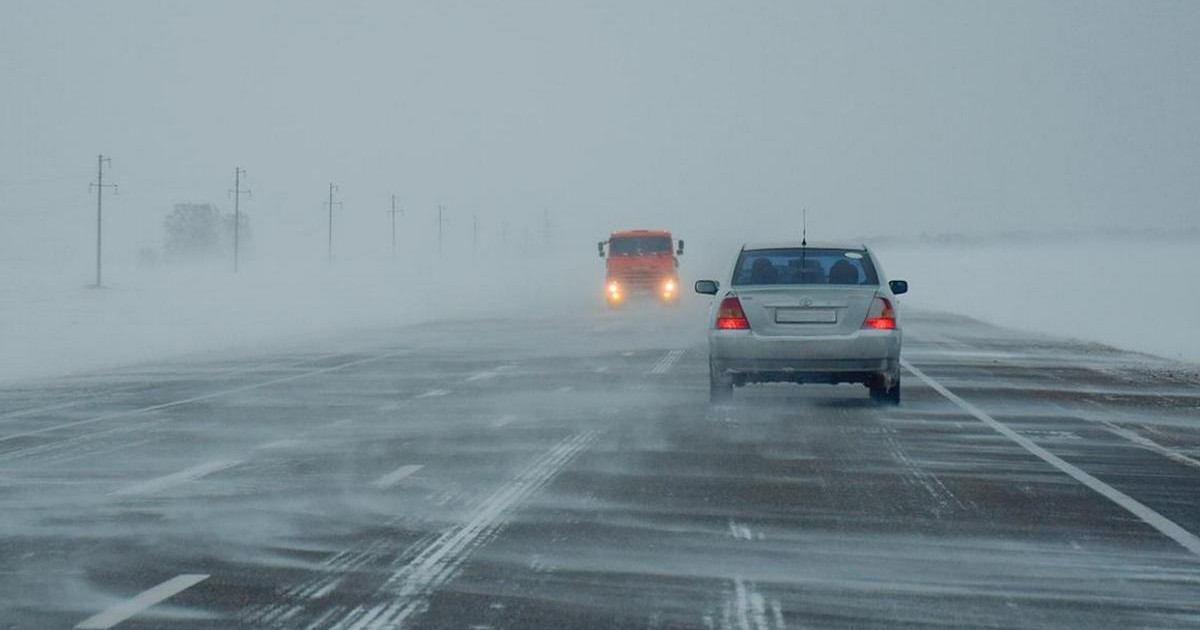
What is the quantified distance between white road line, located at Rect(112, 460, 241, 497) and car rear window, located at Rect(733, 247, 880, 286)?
669 centimetres

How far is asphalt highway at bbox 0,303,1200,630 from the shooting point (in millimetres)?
7426

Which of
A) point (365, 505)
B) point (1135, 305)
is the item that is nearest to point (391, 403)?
point (365, 505)

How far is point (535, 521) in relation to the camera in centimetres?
986

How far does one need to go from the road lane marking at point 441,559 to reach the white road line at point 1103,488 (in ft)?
12.4

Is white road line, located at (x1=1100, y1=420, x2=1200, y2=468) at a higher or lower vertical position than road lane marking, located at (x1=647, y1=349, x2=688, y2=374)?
lower

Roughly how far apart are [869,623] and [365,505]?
4.39m

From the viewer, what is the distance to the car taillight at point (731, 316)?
17.2 m

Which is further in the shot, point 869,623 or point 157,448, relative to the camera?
point 157,448

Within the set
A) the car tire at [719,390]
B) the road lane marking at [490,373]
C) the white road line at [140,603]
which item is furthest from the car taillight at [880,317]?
the white road line at [140,603]

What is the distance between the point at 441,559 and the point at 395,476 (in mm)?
3609

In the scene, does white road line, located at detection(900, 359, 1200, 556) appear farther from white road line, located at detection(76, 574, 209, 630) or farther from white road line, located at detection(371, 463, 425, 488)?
white road line, located at detection(76, 574, 209, 630)

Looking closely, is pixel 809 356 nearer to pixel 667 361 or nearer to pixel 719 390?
pixel 719 390

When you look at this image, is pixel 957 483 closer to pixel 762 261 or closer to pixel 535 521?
pixel 535 521

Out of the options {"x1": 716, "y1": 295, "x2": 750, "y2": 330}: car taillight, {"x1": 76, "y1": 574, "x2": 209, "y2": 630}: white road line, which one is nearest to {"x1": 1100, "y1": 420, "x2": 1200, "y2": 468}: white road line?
{"x1": 716, "y1": 295, "x2": 750, "y2": 330}: car taillight
